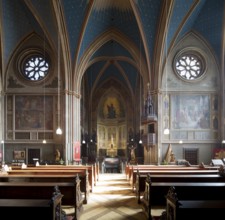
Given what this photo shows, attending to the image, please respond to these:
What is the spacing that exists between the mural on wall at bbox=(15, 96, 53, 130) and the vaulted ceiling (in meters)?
3.11

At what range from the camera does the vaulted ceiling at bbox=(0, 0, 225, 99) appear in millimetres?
23547

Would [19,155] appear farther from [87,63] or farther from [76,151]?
[87,63]

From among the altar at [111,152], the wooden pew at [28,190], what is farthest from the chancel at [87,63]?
the altar at [111,152]

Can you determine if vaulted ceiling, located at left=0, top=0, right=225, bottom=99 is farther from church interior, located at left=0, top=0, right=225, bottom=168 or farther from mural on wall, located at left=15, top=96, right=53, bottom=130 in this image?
mural on wall, located at left=15, top=96, right=53, bottom=130

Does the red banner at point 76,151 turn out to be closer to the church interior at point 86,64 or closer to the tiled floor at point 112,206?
the church interior at point 86,64

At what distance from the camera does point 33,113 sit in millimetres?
27547

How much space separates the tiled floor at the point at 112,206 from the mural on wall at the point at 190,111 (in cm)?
1245

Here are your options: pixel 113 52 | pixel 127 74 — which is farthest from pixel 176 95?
pixel 127 74

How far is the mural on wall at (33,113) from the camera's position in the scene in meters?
27.4

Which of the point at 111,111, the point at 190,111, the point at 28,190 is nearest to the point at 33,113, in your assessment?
the point at 190,111

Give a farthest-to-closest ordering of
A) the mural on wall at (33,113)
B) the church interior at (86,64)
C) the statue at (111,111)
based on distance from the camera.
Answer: the statue at (111,111), the mural on wall at (33,113), the church interior at (86,64)

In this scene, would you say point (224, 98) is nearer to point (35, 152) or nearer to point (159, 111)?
point (159, 111)

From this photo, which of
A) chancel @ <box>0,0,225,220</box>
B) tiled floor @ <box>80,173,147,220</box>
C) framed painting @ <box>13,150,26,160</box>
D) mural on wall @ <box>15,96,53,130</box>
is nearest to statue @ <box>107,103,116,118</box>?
chancel @ <box>0,0,225,220</box>

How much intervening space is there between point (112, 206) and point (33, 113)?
1747cm
